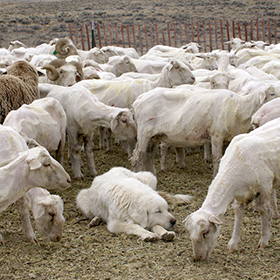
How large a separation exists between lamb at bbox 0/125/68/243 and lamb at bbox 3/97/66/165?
43.9 inches

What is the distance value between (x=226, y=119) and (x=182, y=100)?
31.9 inches

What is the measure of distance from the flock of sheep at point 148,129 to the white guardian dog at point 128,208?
18 cm

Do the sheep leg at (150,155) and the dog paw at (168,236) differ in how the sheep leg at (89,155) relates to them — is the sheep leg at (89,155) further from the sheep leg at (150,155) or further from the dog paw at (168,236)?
the dog paw at (168,236)

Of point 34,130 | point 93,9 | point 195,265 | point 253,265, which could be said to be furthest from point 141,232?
point 93,9

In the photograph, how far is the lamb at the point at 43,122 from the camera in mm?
6719

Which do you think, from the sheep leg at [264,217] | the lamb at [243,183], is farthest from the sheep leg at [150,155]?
the sheep leg at [264,217]

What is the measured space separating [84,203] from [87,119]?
1889mm

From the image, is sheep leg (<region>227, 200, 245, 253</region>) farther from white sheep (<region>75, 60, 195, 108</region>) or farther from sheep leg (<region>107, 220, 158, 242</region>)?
white sheep (<region>75, 60, 195, 108</region>)

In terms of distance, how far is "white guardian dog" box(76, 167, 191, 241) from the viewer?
18.3ft

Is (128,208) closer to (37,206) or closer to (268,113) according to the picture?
(37,206)

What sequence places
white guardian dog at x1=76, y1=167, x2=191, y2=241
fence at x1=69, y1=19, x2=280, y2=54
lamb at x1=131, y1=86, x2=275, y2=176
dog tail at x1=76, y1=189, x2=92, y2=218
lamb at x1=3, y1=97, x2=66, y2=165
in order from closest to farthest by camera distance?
white guardian dog at x1=76, y1=167, x2=191, y2=241 < dog tail at x1=76, y1=189, x2=92, y2=218 < lamb at x1=3, y1=97, x2=66, y2=165 < lamb at x1=131, y1=86, x2=275, y2=176 < fence at x1=69, y1=19, x2=280, y2=54

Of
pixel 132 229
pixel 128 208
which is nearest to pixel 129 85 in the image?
pixel 128 208

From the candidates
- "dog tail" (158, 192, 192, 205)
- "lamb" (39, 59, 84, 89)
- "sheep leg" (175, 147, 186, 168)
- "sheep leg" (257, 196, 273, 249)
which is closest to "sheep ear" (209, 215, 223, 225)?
"sheep leg" (257, 196, 273, 249)

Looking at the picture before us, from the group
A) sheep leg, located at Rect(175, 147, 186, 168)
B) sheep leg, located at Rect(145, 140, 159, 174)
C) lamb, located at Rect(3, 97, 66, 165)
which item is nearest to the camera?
lamb, located at Rect(3, 97, 66, 165)
